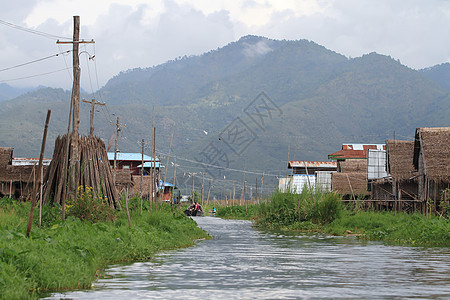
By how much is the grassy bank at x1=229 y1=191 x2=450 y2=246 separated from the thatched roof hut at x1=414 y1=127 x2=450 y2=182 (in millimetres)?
1779

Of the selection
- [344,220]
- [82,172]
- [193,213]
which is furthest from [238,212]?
[82,172]

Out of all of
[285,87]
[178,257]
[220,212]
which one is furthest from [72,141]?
[285,87]

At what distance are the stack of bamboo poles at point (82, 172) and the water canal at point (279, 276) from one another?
5.41 meters

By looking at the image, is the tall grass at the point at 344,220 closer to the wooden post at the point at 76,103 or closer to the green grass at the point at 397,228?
the green grass at the point at 397,228

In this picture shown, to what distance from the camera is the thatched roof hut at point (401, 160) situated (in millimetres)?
28531

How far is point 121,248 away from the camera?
13.2 meters

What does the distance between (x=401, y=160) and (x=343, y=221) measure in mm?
4989

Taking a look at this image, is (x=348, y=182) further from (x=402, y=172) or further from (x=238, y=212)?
(x=238, y=212)

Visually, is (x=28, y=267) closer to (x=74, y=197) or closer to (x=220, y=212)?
(x=74, y=197)

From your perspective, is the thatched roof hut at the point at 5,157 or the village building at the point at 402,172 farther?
the thatched roof hut at the point at 5,157

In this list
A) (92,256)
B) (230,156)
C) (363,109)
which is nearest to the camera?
(92,256)

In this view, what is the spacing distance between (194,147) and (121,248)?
93.4 metres

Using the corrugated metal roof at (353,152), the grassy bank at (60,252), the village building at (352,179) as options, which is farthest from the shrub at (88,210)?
the corrugated metal roof at (353,152)

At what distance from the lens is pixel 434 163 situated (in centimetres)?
2377
